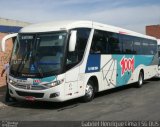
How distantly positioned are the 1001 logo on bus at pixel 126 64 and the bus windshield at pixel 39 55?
18.8 ft

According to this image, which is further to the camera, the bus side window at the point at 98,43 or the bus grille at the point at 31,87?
the bus side window at the point at 98,43

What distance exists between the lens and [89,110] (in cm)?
1194

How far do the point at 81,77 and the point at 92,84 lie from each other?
1277 millimetres

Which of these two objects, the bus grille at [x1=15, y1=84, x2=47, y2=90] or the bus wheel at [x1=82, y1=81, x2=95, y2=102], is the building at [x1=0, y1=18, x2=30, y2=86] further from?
the bus grille at [x1=15, y1=84, x2=47, y2=90]

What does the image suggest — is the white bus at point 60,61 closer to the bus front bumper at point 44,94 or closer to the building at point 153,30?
the bus front bumper at point 44,94

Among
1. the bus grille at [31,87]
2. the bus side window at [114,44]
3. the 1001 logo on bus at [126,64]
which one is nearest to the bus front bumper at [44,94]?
the bus grille at [31,87]

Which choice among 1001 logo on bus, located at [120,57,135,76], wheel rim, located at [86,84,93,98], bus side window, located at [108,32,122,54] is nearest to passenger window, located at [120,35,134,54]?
1001 logo on bus, located at [120,57,135,76]

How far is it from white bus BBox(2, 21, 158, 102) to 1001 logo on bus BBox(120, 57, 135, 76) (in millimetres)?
2021

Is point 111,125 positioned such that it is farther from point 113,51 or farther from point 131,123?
point 113,51

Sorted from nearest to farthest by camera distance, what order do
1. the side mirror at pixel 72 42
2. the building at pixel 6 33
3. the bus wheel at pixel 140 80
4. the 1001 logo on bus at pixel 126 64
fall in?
the side mirror at pixel 72 42 → the 1001 logo on bus at pixel 126 64 → the building at pixel 6 33 → the bus wheel at pixel 140 80

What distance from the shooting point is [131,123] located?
9672mm

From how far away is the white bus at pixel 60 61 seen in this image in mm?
12078

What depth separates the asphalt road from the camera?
10654mm

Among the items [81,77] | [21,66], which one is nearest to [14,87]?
[21,66]
